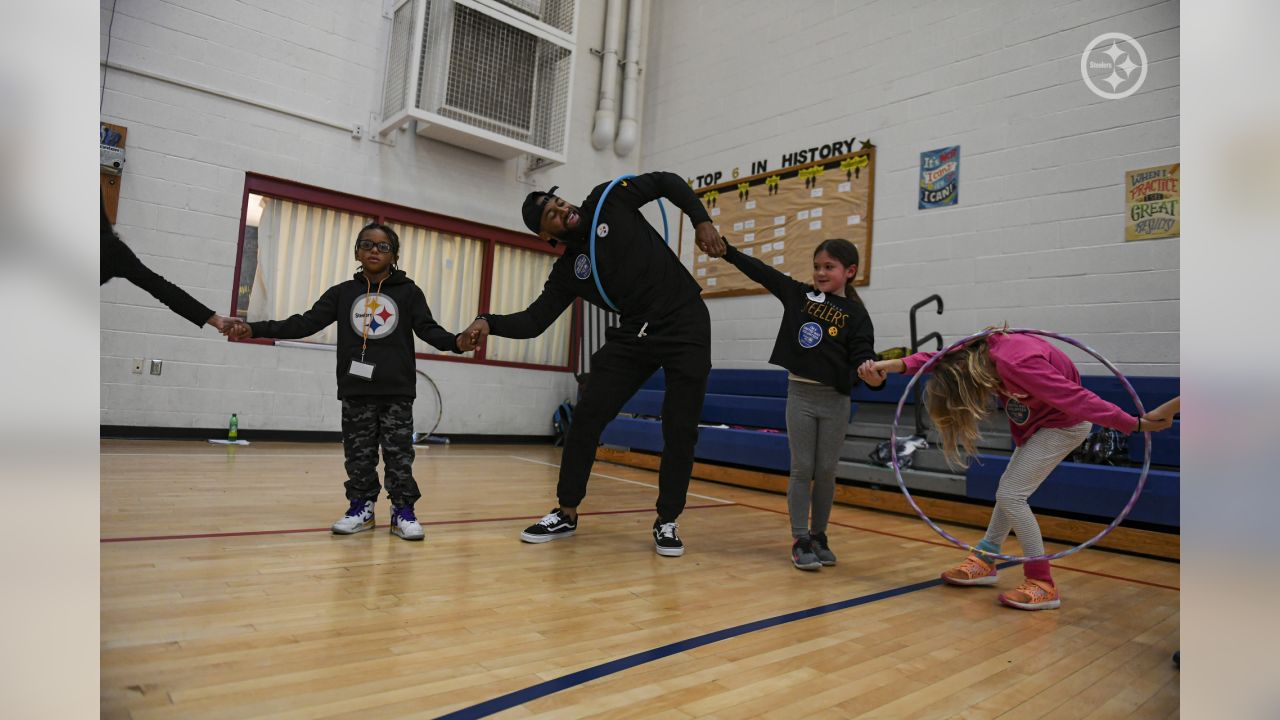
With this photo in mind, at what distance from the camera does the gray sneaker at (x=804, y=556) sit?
2633 millimetres

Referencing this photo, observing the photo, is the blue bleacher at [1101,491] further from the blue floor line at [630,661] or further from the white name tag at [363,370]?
the white name tag at [363,370]

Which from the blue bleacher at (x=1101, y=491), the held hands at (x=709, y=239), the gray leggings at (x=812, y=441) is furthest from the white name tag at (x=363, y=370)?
the blue bleacher at (x=1101, y=491)

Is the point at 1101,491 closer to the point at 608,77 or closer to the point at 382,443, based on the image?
the point at 382,443

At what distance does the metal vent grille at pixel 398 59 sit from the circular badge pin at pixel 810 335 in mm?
4860

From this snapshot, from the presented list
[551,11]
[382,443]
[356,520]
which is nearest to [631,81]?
[551,11]

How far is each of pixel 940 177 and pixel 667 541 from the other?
3971mm

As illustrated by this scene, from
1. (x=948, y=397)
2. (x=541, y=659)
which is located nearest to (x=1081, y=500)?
(x=948, y=397)

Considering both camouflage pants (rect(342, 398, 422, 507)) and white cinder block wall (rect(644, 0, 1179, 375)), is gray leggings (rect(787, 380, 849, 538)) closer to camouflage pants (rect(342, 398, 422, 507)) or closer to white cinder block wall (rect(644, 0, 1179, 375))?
camouflage pants (rect(342, 398, 422, 507))

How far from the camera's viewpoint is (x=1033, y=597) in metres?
2.29

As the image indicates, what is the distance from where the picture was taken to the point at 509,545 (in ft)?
8.91

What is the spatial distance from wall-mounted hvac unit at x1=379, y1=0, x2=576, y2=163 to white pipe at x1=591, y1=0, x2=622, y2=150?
0.80 meters

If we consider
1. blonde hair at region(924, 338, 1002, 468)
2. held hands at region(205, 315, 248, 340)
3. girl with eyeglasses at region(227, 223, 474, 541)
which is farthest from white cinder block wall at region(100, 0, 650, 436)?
Answer: blonde hair at region(924, 338, 1002, 468)
